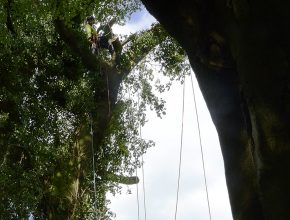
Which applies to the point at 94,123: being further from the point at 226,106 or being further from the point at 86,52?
the point at 226,106

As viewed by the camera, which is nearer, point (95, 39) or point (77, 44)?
point (77, 44)

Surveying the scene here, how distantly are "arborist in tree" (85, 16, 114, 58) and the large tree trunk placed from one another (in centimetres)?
781

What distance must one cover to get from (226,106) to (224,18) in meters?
0.60

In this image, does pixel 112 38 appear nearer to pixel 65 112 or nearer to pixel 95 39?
pixel 95 39

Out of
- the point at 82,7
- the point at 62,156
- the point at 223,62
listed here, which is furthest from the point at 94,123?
the point at 223,62

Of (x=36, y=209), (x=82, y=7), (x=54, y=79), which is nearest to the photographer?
(x=82, y=7)

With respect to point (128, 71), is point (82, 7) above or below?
below

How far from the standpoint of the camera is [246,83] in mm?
2795

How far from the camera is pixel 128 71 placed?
11.9m

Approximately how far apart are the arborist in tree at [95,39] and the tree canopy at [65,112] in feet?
0.77

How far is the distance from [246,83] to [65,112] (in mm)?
7978

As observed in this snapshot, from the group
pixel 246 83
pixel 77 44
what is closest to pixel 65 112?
pixel 77 44

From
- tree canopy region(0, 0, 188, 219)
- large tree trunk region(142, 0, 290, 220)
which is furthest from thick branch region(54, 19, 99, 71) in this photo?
large tree trunk region(142, 0, 290, 220)

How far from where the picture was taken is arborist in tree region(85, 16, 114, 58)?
11133mm
